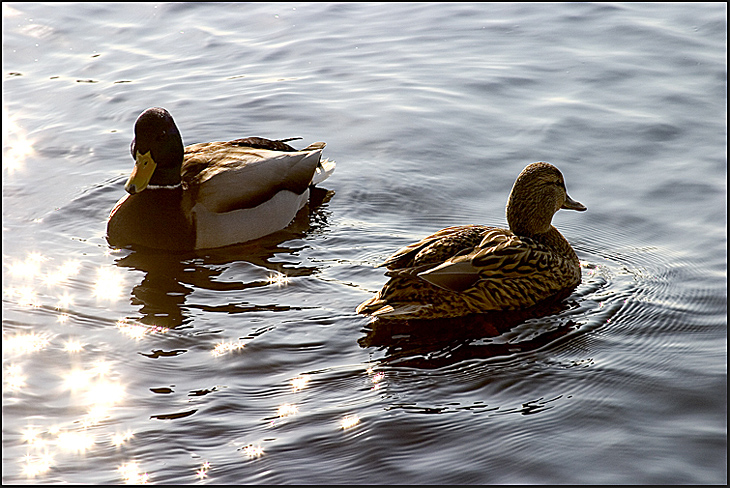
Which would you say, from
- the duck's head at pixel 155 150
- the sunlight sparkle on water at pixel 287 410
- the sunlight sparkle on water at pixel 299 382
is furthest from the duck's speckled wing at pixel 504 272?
the duck's head at pixel 155 150

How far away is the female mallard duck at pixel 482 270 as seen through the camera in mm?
6062

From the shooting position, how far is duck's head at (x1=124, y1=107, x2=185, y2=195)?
7516mm

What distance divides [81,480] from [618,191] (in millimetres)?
5109

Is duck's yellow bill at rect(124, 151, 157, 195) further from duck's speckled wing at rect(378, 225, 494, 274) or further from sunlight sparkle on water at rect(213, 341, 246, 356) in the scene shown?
duck's speckled wing at rect(378, 225, 494, 274)

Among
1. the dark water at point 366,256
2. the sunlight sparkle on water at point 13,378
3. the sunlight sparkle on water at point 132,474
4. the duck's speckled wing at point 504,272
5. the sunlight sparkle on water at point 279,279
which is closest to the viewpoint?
the sunlight sparkle on water at point 132,474

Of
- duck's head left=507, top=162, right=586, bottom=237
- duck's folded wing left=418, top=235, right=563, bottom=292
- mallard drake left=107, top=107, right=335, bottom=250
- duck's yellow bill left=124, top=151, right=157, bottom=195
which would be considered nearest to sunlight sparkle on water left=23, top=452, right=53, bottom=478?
duck's folded wing left=418, top=235, right=563, bottom=292

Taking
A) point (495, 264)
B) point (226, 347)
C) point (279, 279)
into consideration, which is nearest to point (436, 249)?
point (495, 264)

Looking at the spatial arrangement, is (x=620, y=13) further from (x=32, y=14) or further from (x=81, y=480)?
(x=81, y=480)

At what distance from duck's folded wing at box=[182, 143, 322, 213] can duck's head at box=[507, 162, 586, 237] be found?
220 centimetres

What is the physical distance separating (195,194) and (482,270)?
2.66 metres

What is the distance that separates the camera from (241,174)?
779 centimetres

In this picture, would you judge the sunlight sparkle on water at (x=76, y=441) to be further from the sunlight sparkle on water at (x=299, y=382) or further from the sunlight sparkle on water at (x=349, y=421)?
the sunlight sparkle on water at (x=349, y=421)

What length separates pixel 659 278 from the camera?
664cm

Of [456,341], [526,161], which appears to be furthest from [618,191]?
[456,341]
